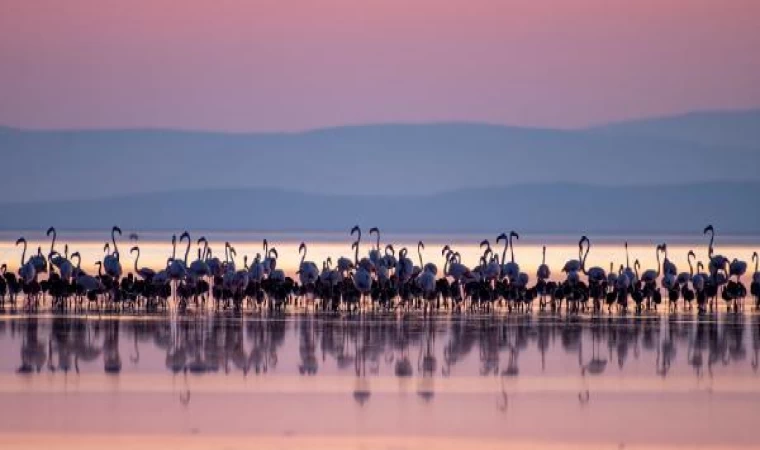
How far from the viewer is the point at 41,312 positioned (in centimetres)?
2606

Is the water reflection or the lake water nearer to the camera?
the lake water

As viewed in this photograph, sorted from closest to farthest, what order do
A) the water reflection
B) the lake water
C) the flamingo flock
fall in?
the lake water < the water reflection < the flamingo flock

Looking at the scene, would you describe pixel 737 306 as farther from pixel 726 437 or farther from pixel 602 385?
pixel 726 437

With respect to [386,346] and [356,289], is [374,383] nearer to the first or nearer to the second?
[386,346]

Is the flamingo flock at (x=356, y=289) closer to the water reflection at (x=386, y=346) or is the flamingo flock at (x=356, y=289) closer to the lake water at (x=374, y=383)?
the water reflection at (x=386, y=346)

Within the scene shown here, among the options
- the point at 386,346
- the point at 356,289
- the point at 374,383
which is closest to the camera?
the point at 374,383

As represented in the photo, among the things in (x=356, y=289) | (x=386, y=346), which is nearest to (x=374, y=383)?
(x=386, y=346)

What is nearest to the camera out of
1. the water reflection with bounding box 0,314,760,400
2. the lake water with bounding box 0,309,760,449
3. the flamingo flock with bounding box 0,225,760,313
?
the lake water with bounding box 0,309,760,449

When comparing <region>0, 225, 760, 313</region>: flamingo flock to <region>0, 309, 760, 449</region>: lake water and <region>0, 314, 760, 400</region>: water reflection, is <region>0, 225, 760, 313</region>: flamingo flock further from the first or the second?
<region>0, 309, 760, 449</region>: lake water

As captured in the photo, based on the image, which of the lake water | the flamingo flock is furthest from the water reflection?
the flamingo flock

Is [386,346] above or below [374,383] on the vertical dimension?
above

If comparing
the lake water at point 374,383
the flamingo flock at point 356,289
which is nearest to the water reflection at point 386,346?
the lake water at point 374,383

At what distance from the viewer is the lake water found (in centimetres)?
1388

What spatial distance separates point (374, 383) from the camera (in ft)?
56.1
